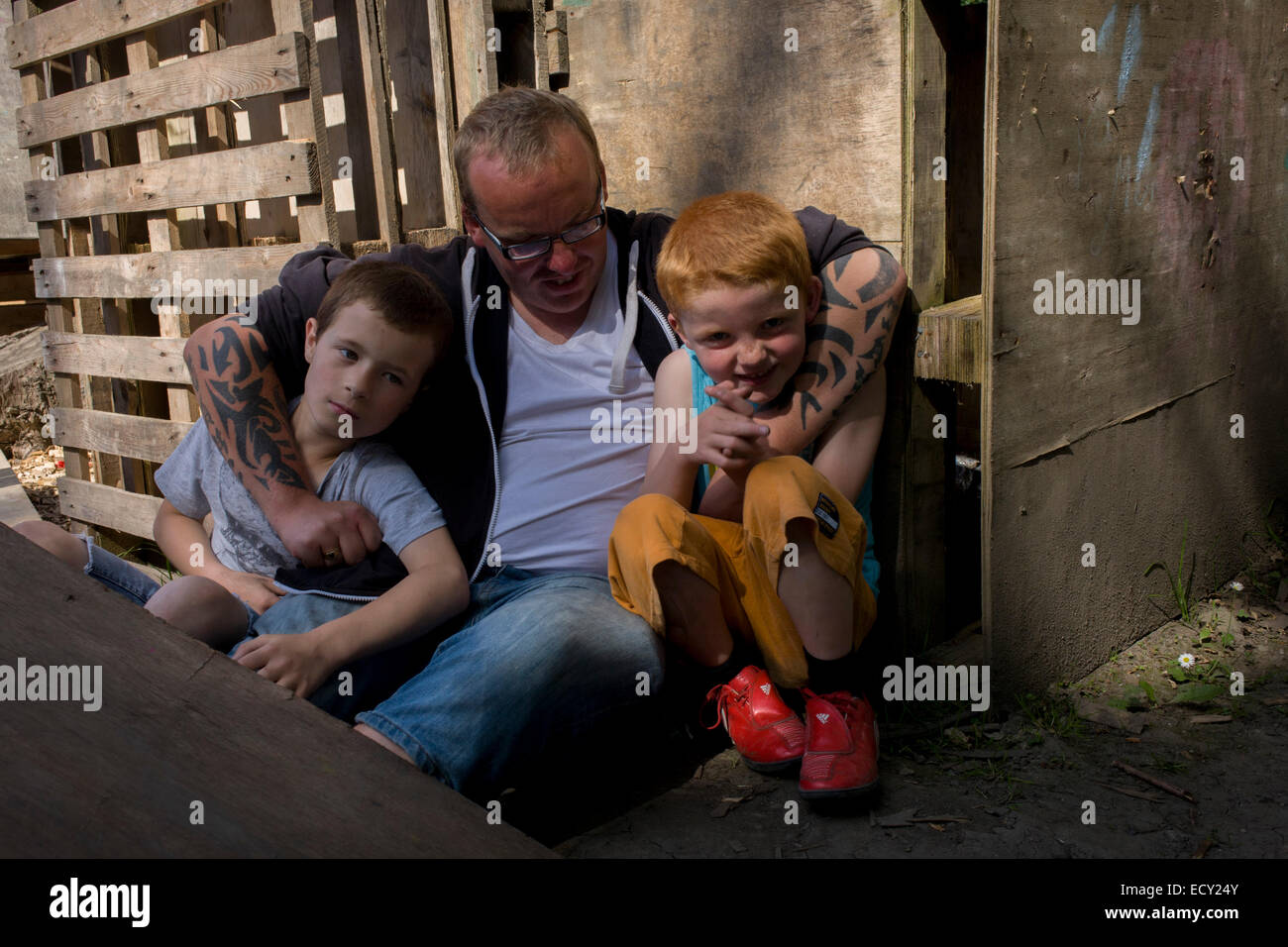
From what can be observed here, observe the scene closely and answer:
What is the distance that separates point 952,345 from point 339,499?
1555 mm

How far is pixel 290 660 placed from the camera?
6.78 feet

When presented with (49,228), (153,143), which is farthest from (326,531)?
(49,228)

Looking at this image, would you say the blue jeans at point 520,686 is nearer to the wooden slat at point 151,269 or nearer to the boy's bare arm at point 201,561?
the boy's bare arm at point 201,561

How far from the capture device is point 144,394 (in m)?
5.10

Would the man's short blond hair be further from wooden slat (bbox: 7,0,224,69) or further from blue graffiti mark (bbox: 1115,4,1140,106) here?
wooden slat (bbox: 7,0,224,69)

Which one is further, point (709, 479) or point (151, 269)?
point (151, 269)

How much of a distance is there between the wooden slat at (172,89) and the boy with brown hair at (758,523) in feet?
6.35

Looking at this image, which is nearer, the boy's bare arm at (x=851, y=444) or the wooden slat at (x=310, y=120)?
the boy's bare arm at (x=851, y=444)

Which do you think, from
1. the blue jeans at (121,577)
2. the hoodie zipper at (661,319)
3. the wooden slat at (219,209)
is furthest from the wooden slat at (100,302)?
the hoodie zipper at (661,319)

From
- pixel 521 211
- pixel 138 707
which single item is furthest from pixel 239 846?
pixel 521 211

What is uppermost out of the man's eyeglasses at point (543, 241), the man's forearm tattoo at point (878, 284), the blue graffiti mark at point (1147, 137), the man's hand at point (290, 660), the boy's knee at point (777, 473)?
the blue graffiti mark at point (1147, 137)

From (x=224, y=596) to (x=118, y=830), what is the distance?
0.97 m

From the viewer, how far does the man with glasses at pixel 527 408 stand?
2246 mm

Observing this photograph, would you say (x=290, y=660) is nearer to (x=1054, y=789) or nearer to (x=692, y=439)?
(x=692, y=439)
